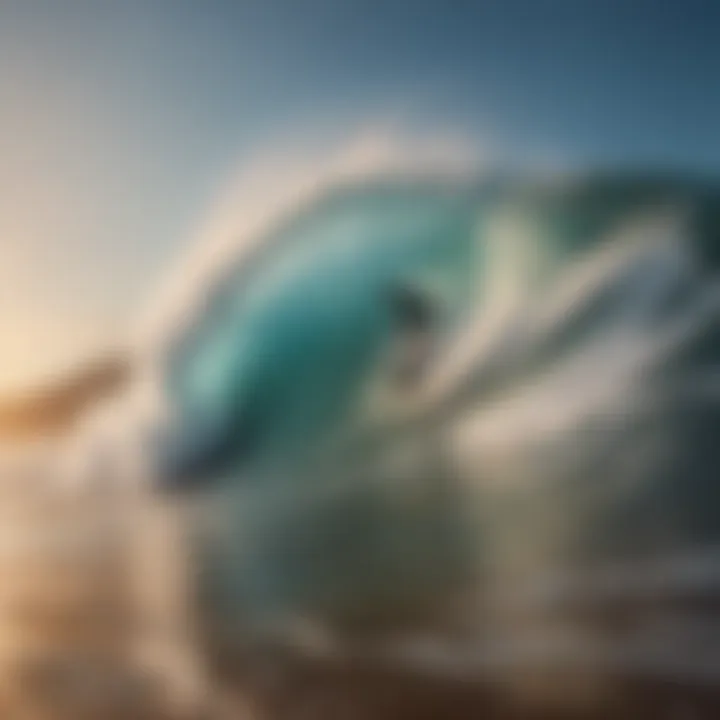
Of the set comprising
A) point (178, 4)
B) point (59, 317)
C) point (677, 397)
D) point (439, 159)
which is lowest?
point (677, 397)

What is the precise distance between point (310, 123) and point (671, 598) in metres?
0.57

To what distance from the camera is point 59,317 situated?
107 cm

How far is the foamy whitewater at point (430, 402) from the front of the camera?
1003 mm

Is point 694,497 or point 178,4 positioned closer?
point 694,497

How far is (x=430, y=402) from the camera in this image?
3.43ft

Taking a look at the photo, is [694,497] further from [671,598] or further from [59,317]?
[59,317]

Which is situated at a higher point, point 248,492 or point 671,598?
point 248,492

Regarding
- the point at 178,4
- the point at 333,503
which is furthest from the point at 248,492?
the point at 178,4

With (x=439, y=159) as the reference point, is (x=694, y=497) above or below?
below

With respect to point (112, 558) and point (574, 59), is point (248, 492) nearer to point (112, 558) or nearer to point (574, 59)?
point (112, 558)

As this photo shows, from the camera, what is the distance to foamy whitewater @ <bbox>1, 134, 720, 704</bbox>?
1003mm

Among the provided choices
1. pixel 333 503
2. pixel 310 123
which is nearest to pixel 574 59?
pixel 310 123

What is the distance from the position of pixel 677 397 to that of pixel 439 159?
325 mm

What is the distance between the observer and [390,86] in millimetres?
1087
